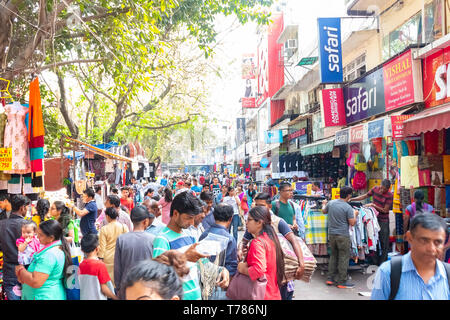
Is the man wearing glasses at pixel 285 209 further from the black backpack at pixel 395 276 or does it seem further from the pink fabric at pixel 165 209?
the black backpack at pixel 395 276

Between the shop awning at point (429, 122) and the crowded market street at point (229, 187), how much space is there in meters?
0.04

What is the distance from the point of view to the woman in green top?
3711 mm

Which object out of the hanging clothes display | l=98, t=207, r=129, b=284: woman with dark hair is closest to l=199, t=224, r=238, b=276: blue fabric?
l=98, t=207, r=129, b=284: woman with dark hair

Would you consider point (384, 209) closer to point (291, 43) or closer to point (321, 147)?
point (321, 147)

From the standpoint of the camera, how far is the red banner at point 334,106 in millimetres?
13445

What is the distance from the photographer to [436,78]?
8.51m

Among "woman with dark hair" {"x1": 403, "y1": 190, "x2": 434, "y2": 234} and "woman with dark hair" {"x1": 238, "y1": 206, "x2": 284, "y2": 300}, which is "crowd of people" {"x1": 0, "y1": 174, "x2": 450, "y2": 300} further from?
"woman with dark hair" {"x1": 403, "y1": 190, "x2": 434, "y2": 234}

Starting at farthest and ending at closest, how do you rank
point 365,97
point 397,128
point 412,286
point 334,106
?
point 334,106 → point 365,97 → point 397,128 → point 412,286

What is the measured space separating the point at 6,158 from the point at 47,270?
2.92m

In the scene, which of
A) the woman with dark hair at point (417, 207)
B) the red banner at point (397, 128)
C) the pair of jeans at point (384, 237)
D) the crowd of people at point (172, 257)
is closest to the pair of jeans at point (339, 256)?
the woman with dark hair at point (417, 207)

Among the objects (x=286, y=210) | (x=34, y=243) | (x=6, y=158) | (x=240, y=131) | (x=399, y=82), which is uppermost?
(x=240, y=131)

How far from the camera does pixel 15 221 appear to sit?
5406 millimetres

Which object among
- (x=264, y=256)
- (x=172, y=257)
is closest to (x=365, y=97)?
(x=264, y=256)
